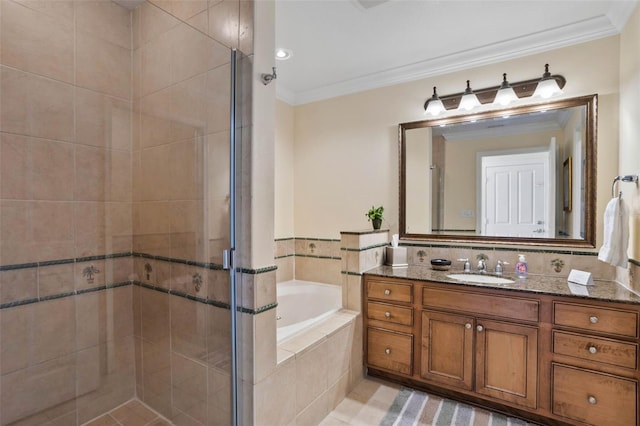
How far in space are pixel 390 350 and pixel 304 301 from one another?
102 cm

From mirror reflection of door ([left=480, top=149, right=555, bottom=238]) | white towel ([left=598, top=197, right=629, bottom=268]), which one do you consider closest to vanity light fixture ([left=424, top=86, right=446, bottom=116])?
mirror reflection of door ([left=480, top=149, right=555, bottom=238])

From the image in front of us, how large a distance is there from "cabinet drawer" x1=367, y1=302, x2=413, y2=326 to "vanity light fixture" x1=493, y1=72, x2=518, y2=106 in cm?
172

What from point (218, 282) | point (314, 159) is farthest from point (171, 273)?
point (314, 159)

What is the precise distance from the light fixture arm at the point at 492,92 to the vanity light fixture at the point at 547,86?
0.09 feet

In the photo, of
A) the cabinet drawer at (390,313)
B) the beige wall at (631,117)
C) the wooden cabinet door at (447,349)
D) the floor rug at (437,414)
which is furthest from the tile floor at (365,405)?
the beige wall at (631,117)

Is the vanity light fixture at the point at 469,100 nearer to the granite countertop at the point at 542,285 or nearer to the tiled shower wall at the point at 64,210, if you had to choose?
the granite countertop at the point at 542,285

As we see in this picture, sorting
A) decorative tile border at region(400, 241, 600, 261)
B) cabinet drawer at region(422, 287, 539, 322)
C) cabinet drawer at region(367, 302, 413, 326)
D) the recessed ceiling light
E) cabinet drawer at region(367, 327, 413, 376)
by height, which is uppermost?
the recessed ceiling light

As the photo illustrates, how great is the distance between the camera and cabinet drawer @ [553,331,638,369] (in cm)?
168

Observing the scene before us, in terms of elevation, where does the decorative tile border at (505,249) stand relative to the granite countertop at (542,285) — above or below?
above

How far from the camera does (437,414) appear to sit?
205 centimetres

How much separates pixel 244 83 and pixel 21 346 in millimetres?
1701

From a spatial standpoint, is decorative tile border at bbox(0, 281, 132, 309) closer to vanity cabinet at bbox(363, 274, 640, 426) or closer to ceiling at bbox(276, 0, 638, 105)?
vanity cabinet at bbox(363, 274, 640, 426)

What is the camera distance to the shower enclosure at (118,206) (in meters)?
1.55

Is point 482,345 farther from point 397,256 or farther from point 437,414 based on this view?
point 397,256
